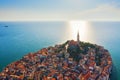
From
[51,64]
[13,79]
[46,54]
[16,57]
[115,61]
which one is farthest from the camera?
[16,57]

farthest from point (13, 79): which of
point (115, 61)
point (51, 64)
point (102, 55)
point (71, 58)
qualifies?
point (115, 61)

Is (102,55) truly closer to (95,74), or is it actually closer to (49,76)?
(95,74)

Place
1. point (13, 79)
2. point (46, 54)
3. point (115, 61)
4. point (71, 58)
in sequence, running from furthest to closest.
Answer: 1. point (115, 61)
2. point (46, 54)
3. point (71, 58)
4. point (13, 79)

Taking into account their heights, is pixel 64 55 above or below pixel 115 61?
above

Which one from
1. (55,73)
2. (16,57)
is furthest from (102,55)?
(16,57)

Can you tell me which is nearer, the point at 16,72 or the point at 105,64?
the point at 16,72

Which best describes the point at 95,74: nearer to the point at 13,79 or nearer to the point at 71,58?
the point at 71,58
